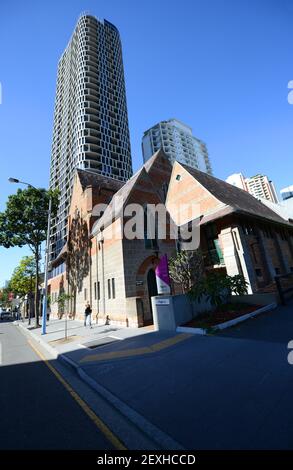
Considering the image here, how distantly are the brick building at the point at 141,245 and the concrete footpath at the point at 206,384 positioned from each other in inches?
228

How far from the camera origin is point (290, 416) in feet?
10.6

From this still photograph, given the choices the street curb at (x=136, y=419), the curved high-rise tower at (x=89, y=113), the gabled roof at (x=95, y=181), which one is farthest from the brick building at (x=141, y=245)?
the curved high-rise tower at (x=89, y=113)

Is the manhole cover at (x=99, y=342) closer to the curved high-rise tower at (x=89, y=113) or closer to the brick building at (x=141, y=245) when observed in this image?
the brick building at (x=141, y=245)

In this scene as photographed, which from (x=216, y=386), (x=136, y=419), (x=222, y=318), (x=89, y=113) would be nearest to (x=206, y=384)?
(x=216, y=386)

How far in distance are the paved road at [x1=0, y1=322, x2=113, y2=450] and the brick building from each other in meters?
7.36

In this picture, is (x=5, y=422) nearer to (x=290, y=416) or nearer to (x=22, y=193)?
(x=290, y=416)

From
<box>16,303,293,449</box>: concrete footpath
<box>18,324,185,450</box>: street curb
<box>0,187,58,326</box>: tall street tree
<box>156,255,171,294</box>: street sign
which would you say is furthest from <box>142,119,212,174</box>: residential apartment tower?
<box>18,324,185,450</box>: street curb

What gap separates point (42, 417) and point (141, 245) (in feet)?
38.9

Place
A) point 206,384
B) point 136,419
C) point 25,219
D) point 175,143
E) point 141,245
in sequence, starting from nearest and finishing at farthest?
point 136,419 < point 206,384 < point 141,245 < point 25,219 < point 175,143

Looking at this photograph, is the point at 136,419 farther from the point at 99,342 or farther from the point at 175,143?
the point at 175,143

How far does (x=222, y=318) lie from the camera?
9852 mm

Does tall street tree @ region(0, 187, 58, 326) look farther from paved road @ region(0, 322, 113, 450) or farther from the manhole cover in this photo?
paved road @ region(0, 322, 113, 450)

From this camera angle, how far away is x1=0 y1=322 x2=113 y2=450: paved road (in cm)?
329
